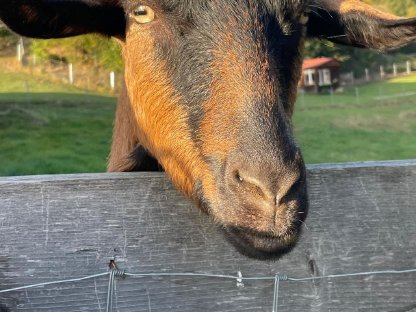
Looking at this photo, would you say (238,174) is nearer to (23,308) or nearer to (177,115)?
(177,115)

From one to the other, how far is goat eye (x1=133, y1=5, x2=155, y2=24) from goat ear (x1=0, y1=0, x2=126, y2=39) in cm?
18

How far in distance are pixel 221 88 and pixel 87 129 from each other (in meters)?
29.8

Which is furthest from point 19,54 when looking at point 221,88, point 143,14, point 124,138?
point 221,88

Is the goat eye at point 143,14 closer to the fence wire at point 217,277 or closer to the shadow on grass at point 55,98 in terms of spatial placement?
the fence wire at point 217,277

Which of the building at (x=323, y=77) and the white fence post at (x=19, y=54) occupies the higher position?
the white fence post at (x=19, y=54)

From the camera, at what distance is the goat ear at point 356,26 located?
3.83m

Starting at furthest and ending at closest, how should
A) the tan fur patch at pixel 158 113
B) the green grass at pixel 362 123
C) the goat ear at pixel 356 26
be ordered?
1. the green grass at pixel 362 123
2. the goat ear at pixel 356 26
3. the tan fur patch at pixel 158 113

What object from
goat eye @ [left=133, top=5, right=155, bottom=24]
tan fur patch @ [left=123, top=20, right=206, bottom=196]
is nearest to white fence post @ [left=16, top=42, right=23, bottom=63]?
tan fur patch @ [left=123, top=20, right=206, bottom=196]

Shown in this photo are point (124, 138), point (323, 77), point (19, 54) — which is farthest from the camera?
point (323, 77)

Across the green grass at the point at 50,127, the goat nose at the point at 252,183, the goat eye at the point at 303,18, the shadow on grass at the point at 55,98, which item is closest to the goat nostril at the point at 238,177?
the goat nose at the point at 252,183

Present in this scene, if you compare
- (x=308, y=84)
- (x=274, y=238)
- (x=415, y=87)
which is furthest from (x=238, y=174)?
(x=308, y=84)

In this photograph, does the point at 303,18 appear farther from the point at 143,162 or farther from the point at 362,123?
the point at 362,123

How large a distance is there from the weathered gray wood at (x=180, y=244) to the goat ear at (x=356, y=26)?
100 centimetres

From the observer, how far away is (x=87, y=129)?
3219 centimetres
